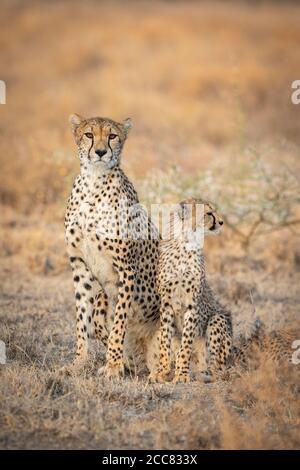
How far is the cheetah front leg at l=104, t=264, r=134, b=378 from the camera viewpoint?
214 inches

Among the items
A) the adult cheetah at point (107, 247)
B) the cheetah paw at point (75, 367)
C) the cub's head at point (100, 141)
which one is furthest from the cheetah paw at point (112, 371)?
the cub's head at point (100, 141)

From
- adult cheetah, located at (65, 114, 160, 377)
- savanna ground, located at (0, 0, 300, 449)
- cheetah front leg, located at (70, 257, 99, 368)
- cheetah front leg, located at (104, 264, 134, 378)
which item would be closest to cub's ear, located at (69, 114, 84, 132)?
adult cheetah, located at (65, 114, 160, 377)

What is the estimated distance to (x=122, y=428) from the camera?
14.2 feet

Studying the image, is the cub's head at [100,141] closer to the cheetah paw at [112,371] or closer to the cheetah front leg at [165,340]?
the cheetah front leg at [165,340]

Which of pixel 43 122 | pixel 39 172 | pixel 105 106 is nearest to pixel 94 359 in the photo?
pixel 39 172

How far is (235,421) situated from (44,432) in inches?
37.3

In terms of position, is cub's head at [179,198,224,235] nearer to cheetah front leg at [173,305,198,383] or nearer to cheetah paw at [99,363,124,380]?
cheetah front leg at [173,305,198,383]

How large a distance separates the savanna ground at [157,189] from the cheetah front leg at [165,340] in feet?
0.48

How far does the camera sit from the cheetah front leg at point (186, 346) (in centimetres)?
532

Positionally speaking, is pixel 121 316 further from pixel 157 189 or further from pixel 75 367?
pixel 157 189

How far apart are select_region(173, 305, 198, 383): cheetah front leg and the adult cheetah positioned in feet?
1.08

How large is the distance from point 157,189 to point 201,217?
279cm

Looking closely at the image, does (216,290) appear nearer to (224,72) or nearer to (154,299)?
(154,299)
